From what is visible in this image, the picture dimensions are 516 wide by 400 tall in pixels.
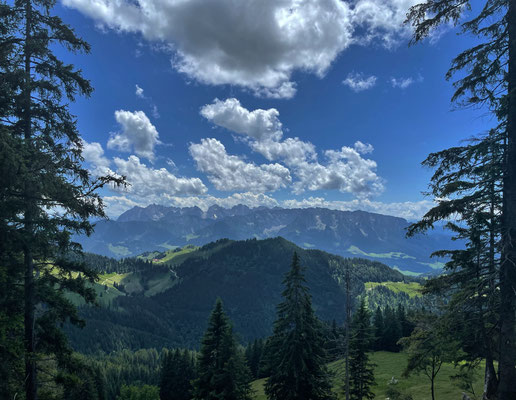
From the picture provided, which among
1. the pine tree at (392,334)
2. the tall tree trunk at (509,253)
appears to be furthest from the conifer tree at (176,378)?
the tall tree trunk at (509,253)

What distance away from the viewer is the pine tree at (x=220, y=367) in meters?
24.8

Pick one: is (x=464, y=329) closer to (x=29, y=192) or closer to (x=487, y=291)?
(x=487, y=291)

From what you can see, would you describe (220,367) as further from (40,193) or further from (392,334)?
(392,334)

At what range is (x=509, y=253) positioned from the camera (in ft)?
25.2

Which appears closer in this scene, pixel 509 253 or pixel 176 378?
pixel 509 253

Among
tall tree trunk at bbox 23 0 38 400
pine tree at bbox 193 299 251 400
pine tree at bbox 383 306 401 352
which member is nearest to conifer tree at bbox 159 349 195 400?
pine tree at bbox 193 299 251 400

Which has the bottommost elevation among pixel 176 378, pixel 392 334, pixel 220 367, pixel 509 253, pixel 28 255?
pixel 176 378

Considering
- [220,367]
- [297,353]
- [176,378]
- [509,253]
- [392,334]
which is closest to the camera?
[509,253]

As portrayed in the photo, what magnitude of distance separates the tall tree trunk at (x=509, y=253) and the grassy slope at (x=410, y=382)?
14.1 metres

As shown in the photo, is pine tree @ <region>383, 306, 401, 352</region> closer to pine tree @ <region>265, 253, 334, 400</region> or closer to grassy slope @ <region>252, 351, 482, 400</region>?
grassy slope @ <region>252, 351, 482, 400</region>

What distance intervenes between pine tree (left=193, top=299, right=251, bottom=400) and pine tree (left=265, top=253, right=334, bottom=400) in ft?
9.75

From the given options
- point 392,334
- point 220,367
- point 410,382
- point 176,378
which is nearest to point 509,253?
point 220,367

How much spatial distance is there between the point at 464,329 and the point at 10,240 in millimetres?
16666

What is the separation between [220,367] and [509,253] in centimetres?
2592
